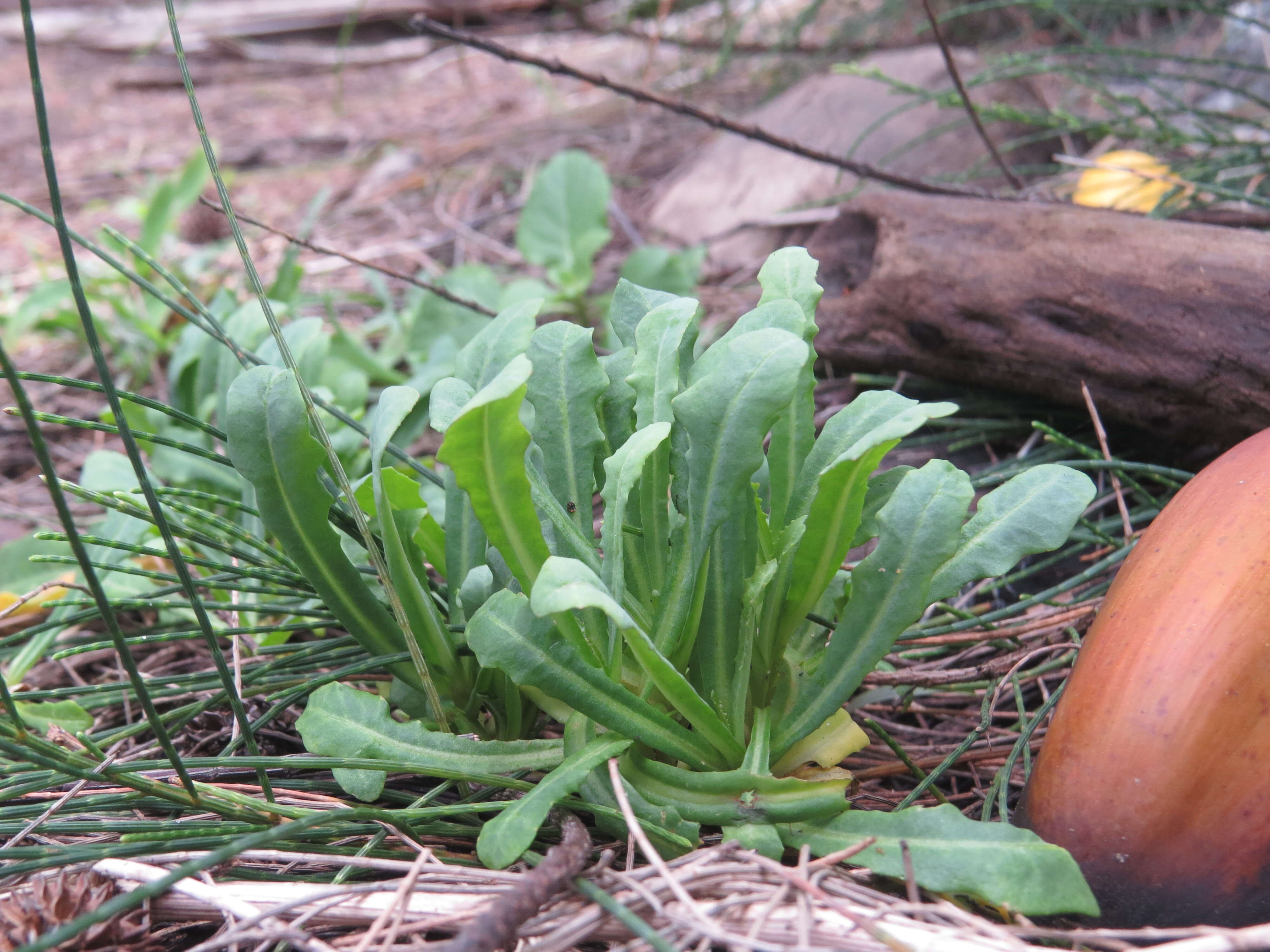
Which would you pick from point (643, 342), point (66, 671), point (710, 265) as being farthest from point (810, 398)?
point (710, 265)

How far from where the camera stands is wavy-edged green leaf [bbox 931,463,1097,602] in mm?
926

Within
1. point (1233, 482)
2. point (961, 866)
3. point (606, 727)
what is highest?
point (1233, 482)

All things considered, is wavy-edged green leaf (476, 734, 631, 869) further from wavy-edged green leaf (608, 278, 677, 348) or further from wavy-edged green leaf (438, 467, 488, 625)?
wavy-edged green leaf (608, 278, 677, 348)

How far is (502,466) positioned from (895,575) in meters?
0.40

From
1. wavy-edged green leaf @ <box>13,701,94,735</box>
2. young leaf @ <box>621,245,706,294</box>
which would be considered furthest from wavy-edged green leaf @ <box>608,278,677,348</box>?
young leaf @ <box>621,245,706,294</box>

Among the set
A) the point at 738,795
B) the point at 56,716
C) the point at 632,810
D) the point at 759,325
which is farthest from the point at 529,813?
the point at 56,716

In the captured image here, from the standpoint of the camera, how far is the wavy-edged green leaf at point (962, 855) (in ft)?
2.44

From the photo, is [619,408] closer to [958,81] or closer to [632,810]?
[632,810]

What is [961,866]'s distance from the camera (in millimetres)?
775

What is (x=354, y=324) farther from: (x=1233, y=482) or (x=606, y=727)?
(x=1233, y=482)

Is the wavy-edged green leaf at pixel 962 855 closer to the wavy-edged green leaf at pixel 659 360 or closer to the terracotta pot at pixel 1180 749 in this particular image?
the terracotta pot at pixel 1180 749

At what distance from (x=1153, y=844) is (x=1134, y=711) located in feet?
0.38

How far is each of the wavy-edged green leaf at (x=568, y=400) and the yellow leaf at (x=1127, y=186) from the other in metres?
1.31

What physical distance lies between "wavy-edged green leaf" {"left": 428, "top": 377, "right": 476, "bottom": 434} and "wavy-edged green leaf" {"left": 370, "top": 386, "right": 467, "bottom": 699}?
0.03 metres
